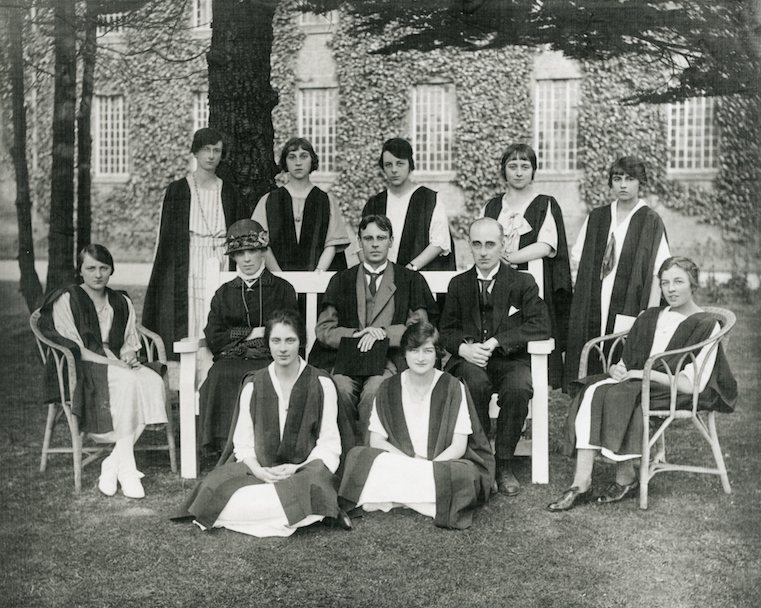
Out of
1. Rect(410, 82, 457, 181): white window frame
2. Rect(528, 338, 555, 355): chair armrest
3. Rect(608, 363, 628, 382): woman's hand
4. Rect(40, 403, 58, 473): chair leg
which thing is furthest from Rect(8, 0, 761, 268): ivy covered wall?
Rect(40, 403, 58, 473): chair leg

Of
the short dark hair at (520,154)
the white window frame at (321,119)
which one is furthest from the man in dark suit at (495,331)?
the white window frame at (321,119)

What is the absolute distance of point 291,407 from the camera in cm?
357

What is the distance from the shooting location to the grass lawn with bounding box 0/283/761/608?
2973 millimetres

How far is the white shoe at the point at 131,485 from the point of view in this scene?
12.3 feet

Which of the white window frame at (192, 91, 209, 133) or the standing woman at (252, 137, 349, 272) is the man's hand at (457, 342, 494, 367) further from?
the white window frame at (192, 91, 209, 133)

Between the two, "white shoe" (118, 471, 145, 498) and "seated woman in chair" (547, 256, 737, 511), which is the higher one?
"seated woman in chair" (547, 256, 737, 511)

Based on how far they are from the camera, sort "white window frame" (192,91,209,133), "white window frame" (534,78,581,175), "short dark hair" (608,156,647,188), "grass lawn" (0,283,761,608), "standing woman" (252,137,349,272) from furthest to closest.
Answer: "white window frame" (534,78,581,175) < "white window frame" (192,91,209,133) < "standing woman" (252,137,349,272) < "short dark hair" (608,156,647,188) < "grass lawn" (0,283,761,608)

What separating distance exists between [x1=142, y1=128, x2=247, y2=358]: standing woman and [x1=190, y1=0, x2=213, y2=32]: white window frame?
3.62ft

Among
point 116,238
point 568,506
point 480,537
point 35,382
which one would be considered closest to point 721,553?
point 568,506

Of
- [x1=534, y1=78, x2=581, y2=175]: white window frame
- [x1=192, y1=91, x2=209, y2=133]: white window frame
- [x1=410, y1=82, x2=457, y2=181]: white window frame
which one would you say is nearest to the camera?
[x1=192, y1=91, x2=209, y2=133]: white window frame

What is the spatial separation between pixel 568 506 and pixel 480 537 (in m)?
0.48

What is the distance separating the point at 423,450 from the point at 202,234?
1.93 meters

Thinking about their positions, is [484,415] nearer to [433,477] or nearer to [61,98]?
[433,477]

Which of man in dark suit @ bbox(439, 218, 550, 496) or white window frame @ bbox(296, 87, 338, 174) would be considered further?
white window frame @ bbox(296, 87, 338, 174)
